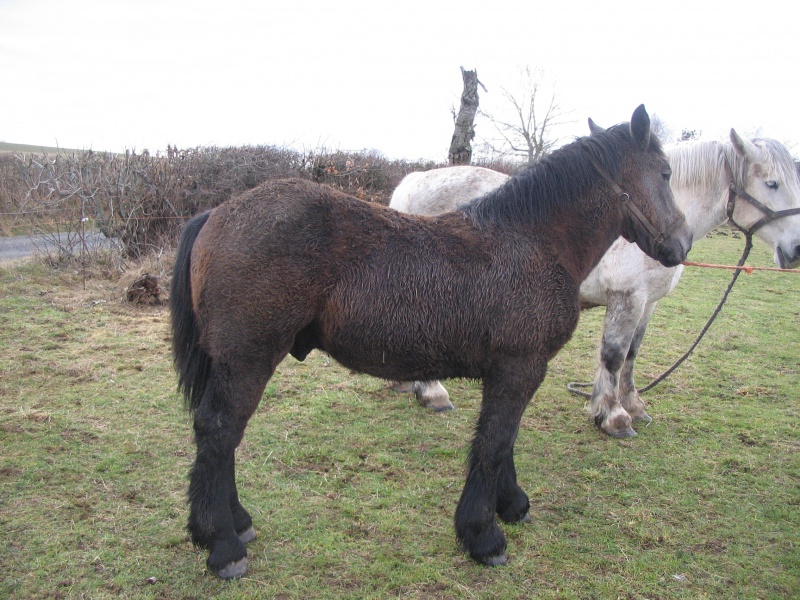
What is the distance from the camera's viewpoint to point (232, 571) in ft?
9.38

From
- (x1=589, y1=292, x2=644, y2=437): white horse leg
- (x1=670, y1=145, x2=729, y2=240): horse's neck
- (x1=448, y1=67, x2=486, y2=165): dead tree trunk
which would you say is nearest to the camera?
(x1=670, y1=145, x2=729, y2=240): horse's neck

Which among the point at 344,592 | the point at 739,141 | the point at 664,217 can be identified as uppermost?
the point at 739,141

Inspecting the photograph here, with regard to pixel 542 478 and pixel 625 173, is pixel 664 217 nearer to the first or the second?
pixel 625 173

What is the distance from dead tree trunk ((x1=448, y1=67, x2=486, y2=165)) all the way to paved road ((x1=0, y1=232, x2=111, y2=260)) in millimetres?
6684

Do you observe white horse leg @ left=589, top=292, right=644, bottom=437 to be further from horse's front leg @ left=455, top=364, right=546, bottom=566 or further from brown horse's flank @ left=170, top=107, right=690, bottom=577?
horse's front leg @ left=455, top=364, right=546, bottom=566

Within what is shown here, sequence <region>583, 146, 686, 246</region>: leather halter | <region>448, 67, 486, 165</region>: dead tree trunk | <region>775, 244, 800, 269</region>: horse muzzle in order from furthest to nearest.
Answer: <region>448, 67, 486, 165</region>: dead tree trunk, <region>775, 244, 800, 269</region>: horse muzzle, <region>583, 146, 686, 246</region>: leather halter

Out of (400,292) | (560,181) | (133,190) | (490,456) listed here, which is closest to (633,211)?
(560,181)

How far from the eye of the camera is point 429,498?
3.72 metres

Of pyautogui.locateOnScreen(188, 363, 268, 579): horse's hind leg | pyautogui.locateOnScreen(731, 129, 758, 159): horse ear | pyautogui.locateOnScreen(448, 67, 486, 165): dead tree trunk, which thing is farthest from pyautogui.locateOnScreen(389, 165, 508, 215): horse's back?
pyautogui.locateOnScreen(448, 67, 486, 165): dead tree trunk

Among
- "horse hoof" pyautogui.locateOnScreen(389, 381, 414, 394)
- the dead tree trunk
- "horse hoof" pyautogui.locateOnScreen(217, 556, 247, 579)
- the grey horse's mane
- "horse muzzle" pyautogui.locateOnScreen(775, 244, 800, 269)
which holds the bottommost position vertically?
"horse hoof" pyautogui.locateOnScreen(217, 556, 247, 579)

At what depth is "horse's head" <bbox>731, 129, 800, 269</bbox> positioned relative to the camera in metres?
4.14

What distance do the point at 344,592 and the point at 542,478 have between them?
1881 millimetres

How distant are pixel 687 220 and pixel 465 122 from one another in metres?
5.44

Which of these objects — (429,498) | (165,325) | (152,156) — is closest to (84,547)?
(429,498)
